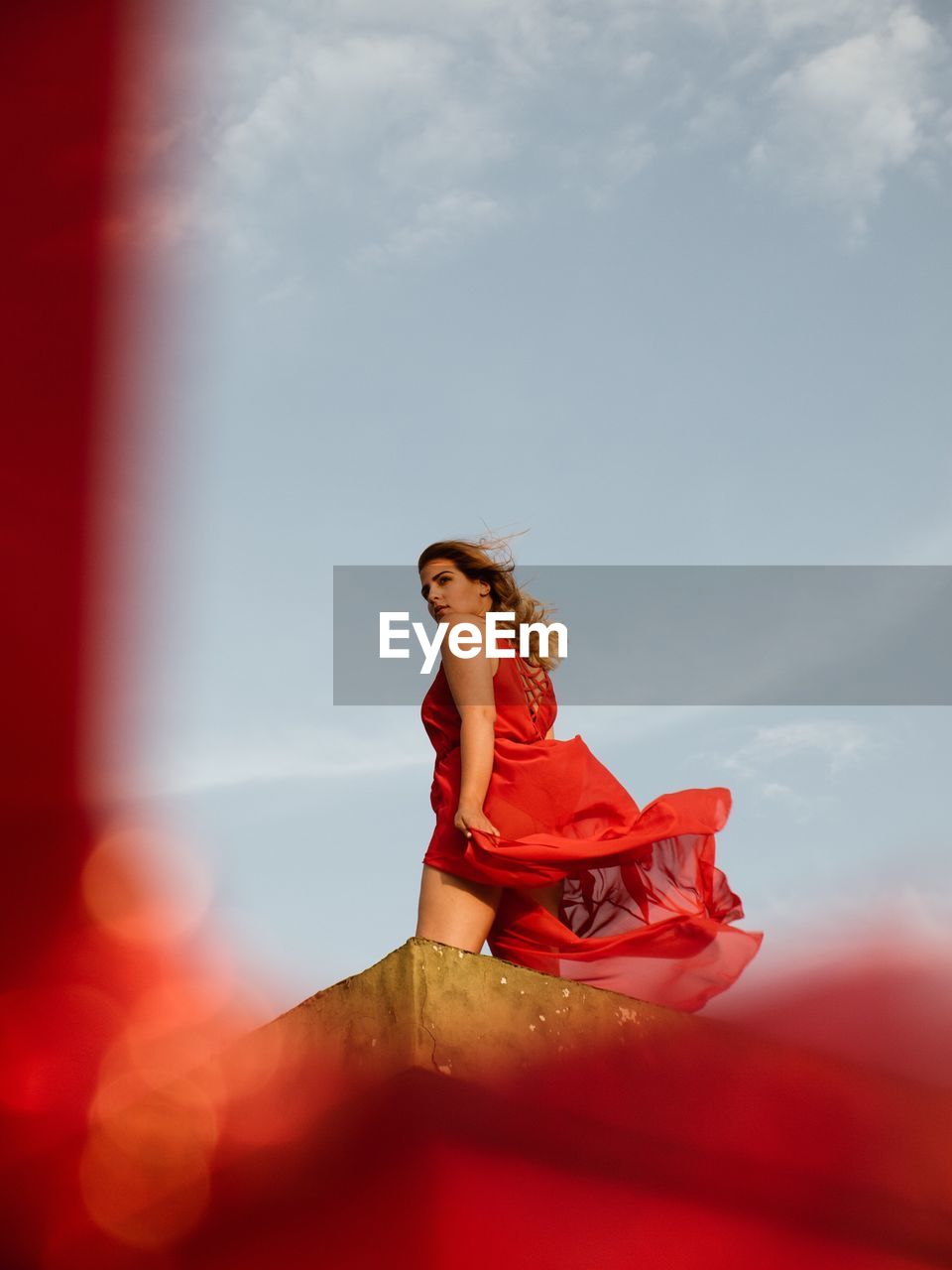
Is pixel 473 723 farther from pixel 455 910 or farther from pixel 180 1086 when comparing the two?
pixel 180 1086

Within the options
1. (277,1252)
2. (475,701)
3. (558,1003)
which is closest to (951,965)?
(558,1003)

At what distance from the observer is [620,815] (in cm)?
447

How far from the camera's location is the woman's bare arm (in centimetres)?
427

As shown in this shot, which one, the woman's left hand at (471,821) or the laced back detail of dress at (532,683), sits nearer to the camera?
the woman's left hand at (471,821)

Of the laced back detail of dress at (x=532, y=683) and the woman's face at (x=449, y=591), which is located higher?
the woman's face at (x=449, y=591)

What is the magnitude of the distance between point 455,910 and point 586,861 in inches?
17.6

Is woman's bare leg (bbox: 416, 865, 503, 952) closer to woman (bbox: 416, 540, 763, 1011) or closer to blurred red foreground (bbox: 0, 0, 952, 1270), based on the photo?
woman (bbox: 416, 540, 763, 1011)

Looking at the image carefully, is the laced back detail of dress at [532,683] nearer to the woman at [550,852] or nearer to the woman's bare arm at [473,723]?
the woman at [550,852]

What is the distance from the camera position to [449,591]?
4773 millimetres

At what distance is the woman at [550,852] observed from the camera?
4.16 metres

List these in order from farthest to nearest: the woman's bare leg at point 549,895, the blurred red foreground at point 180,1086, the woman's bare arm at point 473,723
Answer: the woman's bare leg at point 549,895
the woman's bare arm at point 473,723
the blurred red foreground at point 180,1086

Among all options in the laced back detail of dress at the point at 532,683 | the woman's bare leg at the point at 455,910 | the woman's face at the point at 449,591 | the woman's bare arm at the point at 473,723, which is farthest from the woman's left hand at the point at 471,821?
the woman's face at the point at 449,591

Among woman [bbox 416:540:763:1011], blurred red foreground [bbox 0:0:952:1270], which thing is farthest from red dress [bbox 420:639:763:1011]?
blurred red foreground [bbox 0:0:952:1270]

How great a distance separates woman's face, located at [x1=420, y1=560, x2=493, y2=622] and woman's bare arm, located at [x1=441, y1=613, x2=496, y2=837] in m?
0.17
